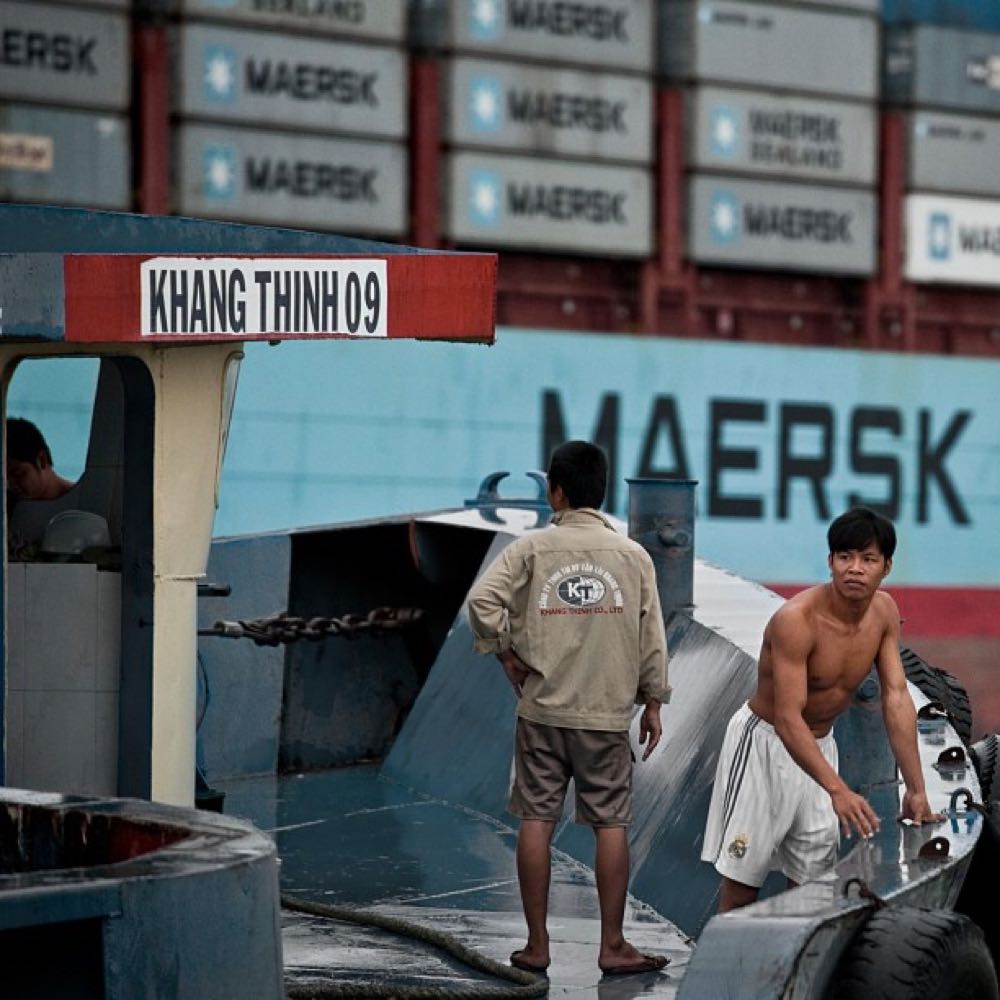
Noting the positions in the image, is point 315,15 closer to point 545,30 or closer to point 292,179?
point 292,179

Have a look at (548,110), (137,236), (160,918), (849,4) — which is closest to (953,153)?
(849,4)

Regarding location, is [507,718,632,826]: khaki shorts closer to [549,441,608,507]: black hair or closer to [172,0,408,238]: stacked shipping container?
[549,441,608,507]: black hair

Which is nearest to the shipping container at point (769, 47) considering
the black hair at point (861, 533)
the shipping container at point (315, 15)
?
the shipping container at point (315, 15)

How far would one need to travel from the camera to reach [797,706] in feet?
15.8

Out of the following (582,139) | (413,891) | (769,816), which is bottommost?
(413,891)

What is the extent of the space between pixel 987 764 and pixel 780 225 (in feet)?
70.2

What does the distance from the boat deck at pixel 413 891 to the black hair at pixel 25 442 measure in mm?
1491

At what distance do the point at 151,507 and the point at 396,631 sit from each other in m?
4.08

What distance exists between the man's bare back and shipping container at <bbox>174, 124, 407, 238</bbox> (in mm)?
19495

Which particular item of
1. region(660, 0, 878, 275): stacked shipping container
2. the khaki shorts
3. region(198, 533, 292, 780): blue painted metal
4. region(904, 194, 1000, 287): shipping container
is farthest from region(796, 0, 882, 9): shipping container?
the khaki shorts

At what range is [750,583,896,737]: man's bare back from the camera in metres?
4.85

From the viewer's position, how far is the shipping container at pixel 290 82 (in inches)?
954

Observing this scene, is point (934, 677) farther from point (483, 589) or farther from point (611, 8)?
point (611, 8)

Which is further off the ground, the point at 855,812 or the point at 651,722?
the point at 651,722
